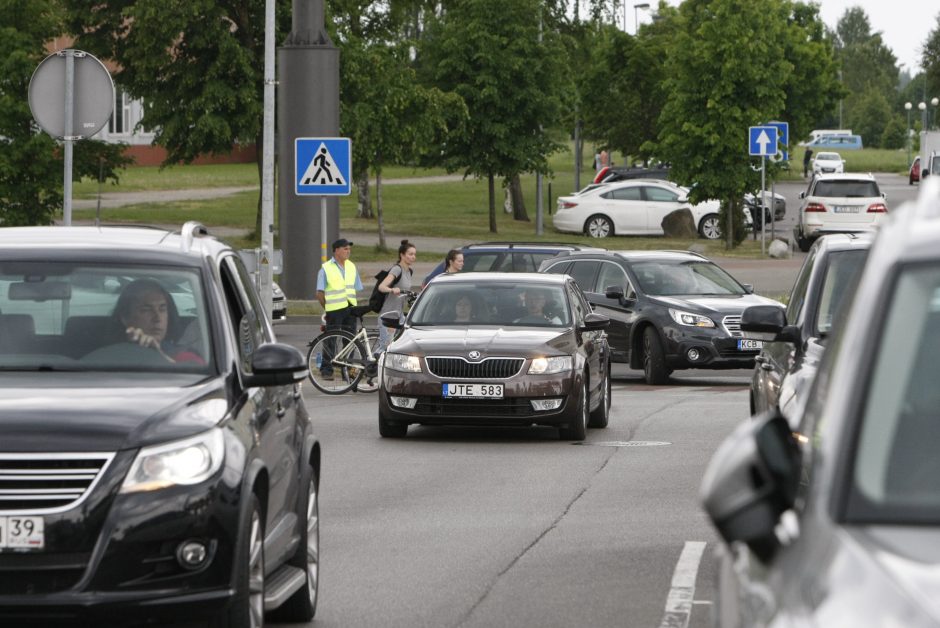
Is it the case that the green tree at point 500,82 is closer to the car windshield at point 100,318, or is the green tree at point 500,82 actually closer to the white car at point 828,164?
the car windshield at point 100,318

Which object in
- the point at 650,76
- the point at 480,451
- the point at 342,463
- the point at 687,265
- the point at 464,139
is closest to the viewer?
the point at 342,463

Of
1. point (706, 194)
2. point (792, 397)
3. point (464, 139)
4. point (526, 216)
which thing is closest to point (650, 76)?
point (526, 216)

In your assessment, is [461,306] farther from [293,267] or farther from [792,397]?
[293,267]

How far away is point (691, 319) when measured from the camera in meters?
22.1

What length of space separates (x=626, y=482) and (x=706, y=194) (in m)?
33.1

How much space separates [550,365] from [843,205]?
→ 33.0 meters

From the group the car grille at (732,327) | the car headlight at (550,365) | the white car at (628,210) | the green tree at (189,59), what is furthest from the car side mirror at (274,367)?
the white car at (628,210)

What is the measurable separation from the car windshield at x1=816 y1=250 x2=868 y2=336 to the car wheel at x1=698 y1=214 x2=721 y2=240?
134 ft

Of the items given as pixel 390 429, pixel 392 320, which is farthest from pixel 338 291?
pixel 390 429

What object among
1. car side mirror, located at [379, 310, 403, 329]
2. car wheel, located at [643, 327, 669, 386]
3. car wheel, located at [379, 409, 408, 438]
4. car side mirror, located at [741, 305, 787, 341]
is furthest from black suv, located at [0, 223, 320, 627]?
car wheel, located at [643, 327, 669, 386]

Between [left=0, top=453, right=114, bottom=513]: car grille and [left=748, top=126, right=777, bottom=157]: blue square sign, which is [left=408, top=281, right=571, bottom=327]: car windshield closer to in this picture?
[left=0, top=453, right=114, bottom=513]: car grille

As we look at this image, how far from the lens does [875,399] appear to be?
12.6 feet

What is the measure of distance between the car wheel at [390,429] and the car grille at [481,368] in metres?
0.65

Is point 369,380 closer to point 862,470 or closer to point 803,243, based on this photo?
point 862,470
